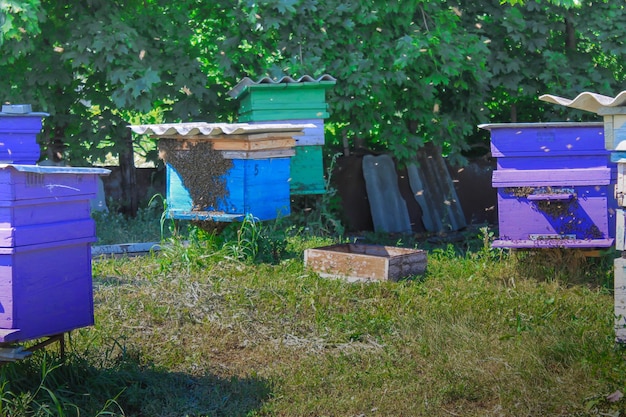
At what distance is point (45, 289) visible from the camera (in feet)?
12.9

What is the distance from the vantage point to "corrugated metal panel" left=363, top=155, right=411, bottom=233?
10.4 metres

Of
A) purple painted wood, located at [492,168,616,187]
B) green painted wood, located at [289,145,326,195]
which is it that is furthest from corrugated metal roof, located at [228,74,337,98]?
purple painted wood, located at [492,168,616,187]

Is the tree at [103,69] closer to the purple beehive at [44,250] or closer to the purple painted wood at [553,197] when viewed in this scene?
the purple painted wood at [553,197]

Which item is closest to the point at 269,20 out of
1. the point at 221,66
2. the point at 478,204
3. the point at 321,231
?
the point at 221,66

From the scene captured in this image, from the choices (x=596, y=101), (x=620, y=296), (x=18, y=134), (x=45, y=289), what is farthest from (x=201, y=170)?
(x=620, y=296)

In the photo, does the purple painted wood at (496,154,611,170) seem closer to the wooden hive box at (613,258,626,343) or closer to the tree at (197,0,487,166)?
the wooden hive box at (613,258,626,343)

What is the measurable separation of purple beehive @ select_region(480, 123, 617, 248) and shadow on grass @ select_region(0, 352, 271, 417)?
9.16ft

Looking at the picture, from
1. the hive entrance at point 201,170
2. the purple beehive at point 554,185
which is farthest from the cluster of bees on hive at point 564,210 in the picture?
the hive entrance at point 201,170

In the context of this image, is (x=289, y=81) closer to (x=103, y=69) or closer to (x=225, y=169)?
(x=225, y=169)

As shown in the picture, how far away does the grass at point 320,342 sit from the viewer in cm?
413

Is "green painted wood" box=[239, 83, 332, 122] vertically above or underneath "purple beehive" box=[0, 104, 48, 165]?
above

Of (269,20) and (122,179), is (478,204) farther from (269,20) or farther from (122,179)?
(122,179)

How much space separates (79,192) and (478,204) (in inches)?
298

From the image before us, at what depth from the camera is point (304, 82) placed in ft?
26.6
